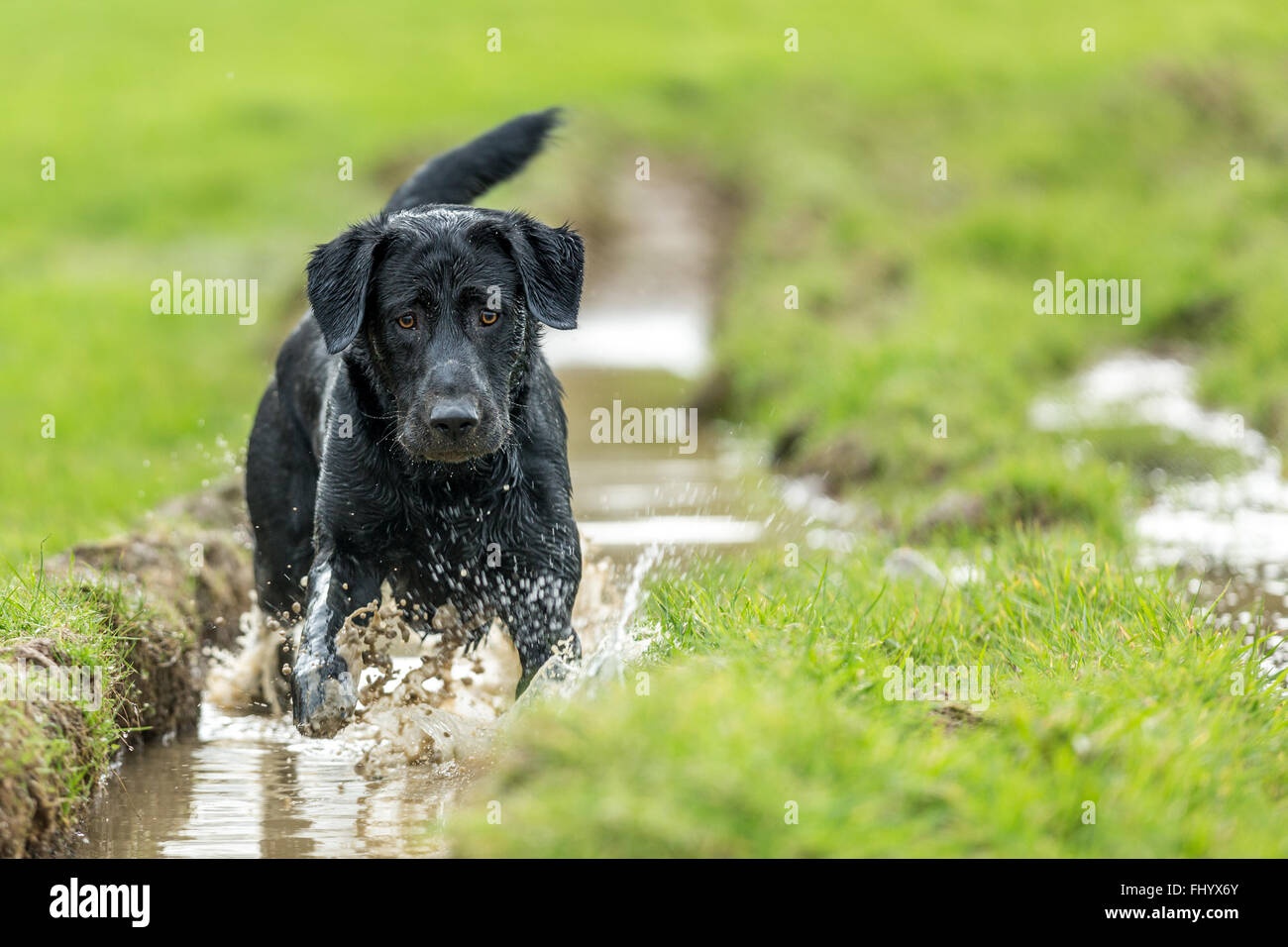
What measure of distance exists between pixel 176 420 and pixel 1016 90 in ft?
58.0

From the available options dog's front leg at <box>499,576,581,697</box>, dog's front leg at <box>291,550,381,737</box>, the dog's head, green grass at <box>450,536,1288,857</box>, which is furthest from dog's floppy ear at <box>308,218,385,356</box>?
green grass at <box>450,536,1288,857</box>

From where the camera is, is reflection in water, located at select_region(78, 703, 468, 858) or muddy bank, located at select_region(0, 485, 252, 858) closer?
muddy bank, located at select_region(0, 485, 252, 858)

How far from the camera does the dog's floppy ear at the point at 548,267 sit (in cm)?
494

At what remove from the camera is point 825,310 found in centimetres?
1357

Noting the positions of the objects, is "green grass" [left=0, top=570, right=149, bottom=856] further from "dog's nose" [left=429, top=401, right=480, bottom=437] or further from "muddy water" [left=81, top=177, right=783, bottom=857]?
"dog's nose" [left=429, top=401, right=480, bottom=437]

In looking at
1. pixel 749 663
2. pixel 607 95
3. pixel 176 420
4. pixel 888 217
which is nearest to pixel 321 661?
pixel 749 663

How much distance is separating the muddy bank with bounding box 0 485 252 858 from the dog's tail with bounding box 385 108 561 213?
1.72 m

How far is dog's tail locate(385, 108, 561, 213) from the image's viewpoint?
615cm

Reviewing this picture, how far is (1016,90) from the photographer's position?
78.6ft

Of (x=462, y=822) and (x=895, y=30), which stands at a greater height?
(x=895, y=30)

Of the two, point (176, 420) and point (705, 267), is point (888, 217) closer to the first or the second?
point (705, 267)

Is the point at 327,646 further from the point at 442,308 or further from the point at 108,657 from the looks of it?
the point at 442,308

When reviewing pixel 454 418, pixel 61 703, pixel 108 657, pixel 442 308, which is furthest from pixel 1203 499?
pixel 61 703

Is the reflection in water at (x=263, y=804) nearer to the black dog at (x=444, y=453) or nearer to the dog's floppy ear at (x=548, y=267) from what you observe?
the black dog at (x=444, y=453)
